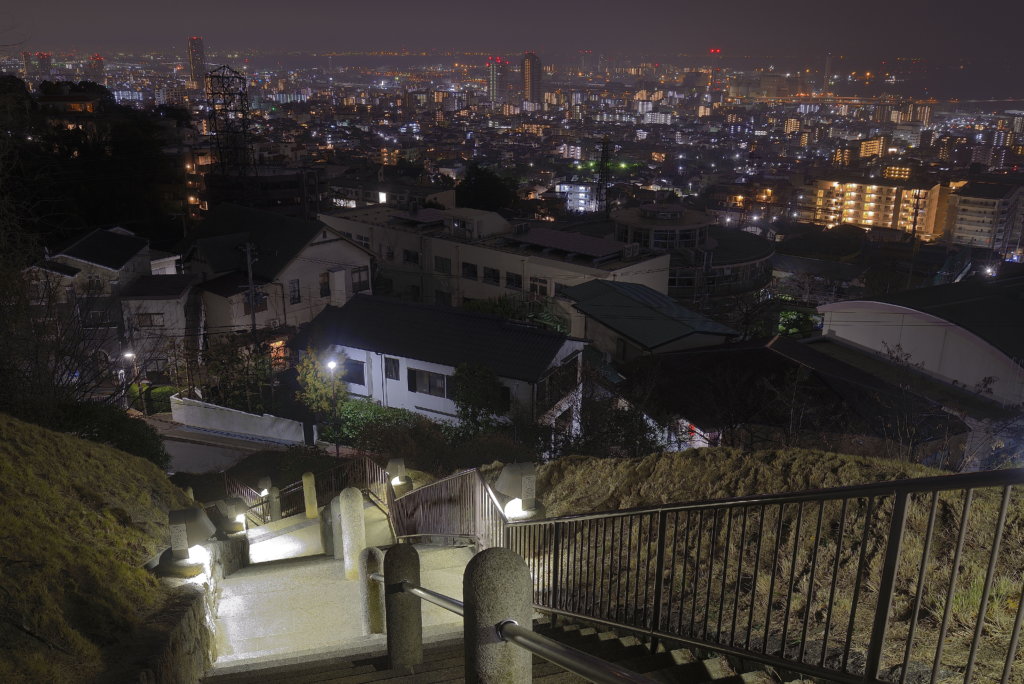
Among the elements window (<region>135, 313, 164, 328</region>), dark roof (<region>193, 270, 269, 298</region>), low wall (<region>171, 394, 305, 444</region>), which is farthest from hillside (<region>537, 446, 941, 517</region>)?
dark roof (<region>193, 270, 269, 298</region>)

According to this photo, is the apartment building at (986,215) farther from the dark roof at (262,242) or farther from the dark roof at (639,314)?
the dark roof at (262,242)

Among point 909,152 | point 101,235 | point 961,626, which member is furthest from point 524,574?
point 909,152

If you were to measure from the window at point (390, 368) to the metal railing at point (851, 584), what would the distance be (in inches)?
494

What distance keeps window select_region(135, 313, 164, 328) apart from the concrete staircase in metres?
20.2

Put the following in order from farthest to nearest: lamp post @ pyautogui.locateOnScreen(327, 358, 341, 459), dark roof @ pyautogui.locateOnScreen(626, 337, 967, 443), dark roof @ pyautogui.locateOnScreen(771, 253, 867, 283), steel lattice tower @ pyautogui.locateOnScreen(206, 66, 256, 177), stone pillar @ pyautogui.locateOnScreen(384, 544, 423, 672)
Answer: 1. steel lattice tower @ pyautogui.locateOnScreen(206, 66, 256, 177)
2. dark roof @ pyautogui.locateOnScreen(771, 253, 867, 283)
3. lamp post @ pyautogui.locateOnScreen(327, 358, 341, 459)
4. dark roof @ pyautogui.locateOnScreen(626, 337, 967, 443)
5. stone pillar @ pyautogui.locateOnScreen(384, 544, 423, 672)

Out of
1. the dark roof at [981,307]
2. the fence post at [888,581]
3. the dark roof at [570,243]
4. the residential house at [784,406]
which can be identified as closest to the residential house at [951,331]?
the dark roof at [981,307]

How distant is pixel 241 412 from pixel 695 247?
1047 inches

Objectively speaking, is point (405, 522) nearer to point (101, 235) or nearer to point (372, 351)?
point (372, 351)

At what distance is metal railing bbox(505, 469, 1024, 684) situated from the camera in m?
2.59

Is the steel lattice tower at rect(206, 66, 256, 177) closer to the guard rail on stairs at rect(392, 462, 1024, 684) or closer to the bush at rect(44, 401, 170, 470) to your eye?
the bush at rect(44, 401, 170, 470)

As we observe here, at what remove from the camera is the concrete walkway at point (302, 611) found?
6781mm

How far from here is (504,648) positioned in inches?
113

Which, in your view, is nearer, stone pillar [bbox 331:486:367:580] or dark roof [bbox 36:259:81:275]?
stone pillar [bbox 331:486:367:580]

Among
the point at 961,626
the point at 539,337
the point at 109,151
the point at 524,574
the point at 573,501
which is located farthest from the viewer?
the point at 109,151
